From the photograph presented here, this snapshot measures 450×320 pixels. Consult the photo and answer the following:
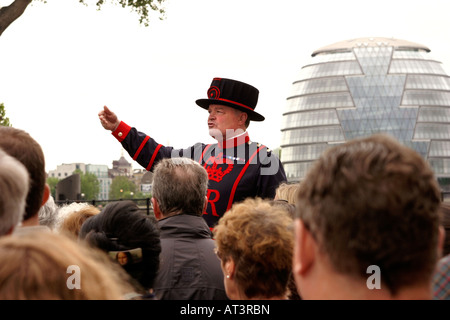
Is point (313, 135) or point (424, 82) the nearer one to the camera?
point (424, 82)

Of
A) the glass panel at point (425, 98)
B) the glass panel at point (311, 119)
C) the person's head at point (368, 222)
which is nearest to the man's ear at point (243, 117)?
the person's head at point (368, 222)

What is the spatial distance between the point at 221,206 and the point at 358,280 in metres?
3.43

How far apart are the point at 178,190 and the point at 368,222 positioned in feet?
7.04

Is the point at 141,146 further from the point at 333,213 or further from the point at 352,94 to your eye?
the point at 352,94

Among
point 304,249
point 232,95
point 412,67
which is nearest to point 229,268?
point 304,249

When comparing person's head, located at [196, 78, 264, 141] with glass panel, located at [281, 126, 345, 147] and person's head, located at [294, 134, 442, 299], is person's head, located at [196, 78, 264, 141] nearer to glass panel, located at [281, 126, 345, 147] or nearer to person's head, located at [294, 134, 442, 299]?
person's head, located at [294, 134, 442, 299]

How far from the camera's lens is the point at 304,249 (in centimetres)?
136

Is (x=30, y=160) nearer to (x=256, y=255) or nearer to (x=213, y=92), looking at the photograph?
(x=256, y=255)

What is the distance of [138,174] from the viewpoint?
6526 inches

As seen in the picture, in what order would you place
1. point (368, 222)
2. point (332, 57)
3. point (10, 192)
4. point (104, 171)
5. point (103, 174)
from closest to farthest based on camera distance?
point (368, 222) < point (10, 192) < point (332, 57) < point (103, 174) < point (104, 171)

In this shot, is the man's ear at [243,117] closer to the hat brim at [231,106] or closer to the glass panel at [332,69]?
the hat brim at [231,106]

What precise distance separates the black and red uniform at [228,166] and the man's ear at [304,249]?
10.7ft

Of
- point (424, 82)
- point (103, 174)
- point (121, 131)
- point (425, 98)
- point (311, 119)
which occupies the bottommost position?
point (121, 131)

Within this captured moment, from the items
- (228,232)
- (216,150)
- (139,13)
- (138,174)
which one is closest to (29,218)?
(228,232)
